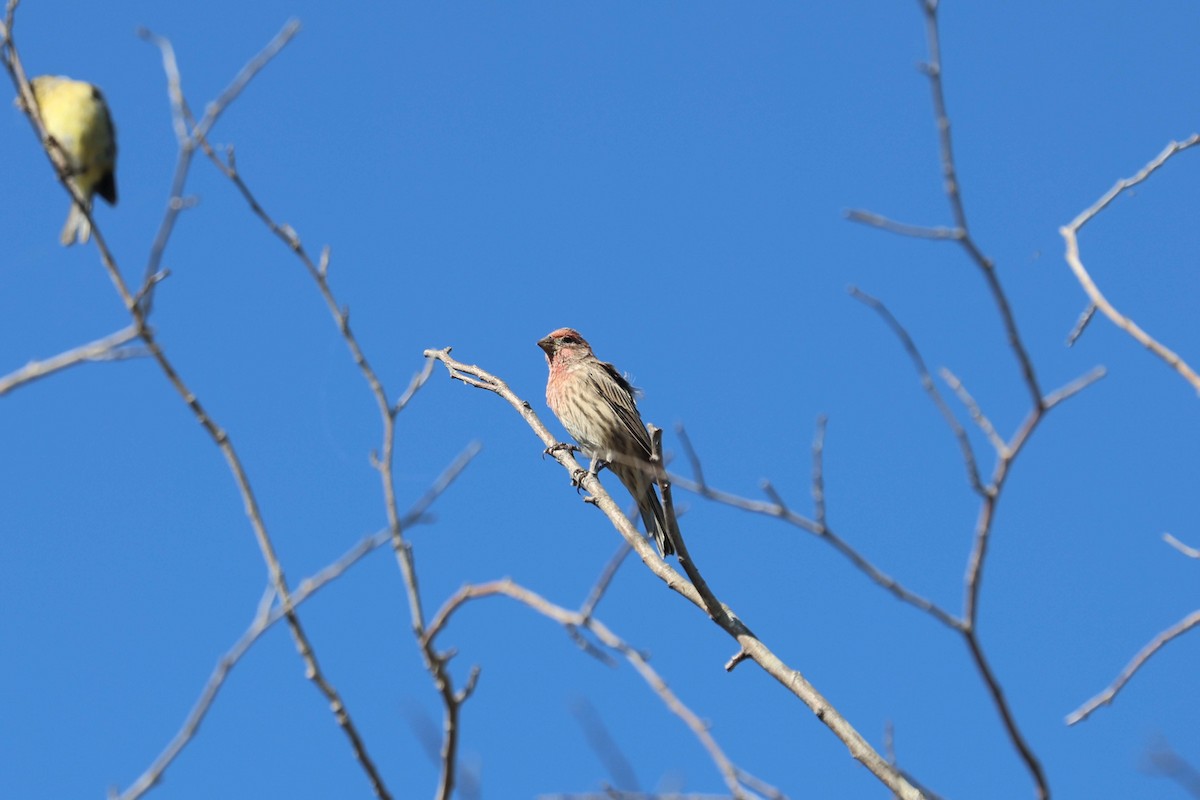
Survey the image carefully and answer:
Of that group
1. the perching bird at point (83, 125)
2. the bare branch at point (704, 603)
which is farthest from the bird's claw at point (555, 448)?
the perching bird at point (83, 125)

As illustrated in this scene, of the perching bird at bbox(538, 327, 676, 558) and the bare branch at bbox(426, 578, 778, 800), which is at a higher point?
the perching bird at bbox(538, 327, 676, 558)

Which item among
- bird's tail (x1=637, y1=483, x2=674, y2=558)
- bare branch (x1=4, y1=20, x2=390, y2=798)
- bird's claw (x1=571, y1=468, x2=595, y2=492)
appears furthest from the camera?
bird's tail (x1=637, y1=483, x2=674, y2=558)

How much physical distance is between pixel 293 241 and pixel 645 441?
704 cm

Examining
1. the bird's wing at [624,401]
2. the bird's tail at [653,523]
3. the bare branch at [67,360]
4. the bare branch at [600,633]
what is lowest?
the bare branch at [600,633]

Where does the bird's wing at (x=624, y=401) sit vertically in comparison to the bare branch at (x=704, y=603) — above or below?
above

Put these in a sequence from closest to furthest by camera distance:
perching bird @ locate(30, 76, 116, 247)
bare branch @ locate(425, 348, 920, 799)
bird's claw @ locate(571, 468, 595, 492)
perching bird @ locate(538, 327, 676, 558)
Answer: bare branch @ locate(425, 348, 920, 799) → perching bird @ locate(30, 76, 116, 247) → bird's claw @ locate(571, 468, 595, 492) → perching bird @ locate(538, 327, 676, 558)

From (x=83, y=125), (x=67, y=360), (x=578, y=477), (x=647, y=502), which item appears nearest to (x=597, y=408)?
(x=647, y=502)

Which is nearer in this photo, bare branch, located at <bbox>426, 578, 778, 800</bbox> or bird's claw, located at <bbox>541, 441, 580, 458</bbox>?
bare branch, located at <bbox>426, 578, 778, 800</bbox>

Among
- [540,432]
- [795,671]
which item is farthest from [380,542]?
[540,432]

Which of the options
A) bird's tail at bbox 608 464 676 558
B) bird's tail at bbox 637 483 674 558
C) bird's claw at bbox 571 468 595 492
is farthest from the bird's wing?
bird's claw at bbox 571 468 595 492

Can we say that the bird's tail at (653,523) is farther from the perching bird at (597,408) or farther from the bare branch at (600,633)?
the bare branch at (600,633)

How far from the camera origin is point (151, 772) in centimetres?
254

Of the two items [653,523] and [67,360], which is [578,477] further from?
[67,360]

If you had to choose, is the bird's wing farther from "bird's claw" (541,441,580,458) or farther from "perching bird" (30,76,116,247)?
"perching bird" (30,76,116,247)
